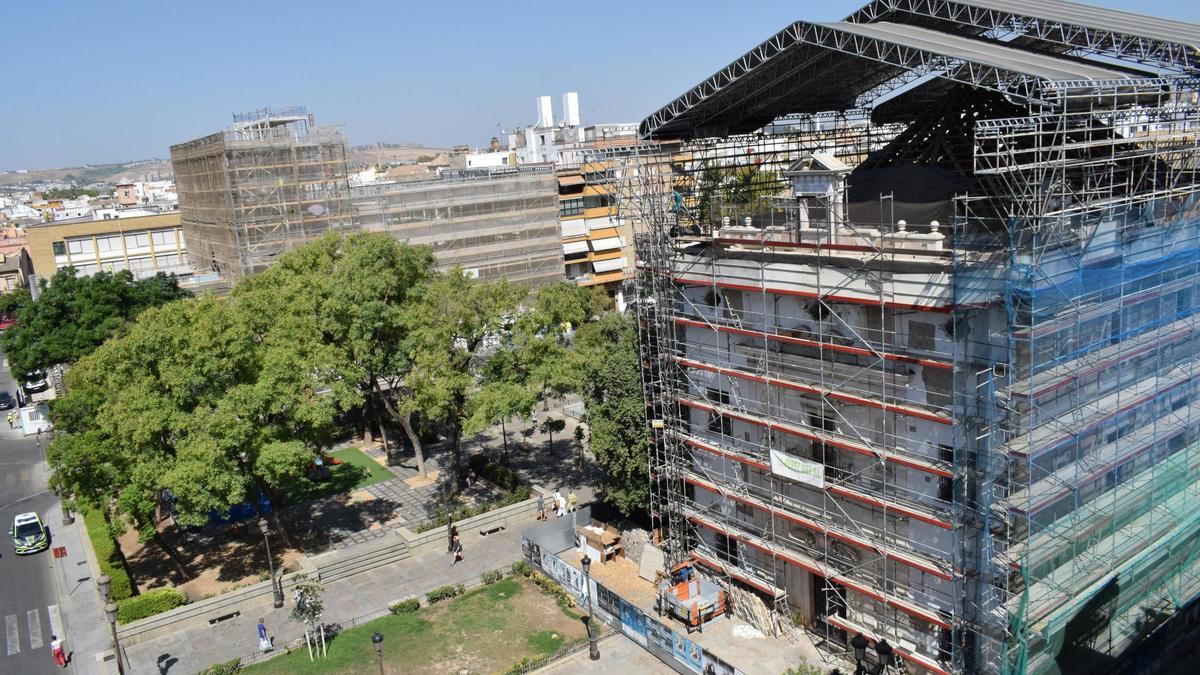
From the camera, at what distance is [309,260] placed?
41.2 meters

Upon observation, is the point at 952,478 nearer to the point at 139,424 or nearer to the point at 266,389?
the point at 266,389

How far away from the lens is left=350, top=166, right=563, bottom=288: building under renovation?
57375 millimetres

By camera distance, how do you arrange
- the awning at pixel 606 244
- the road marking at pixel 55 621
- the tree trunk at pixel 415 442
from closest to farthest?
the road marking at pixel 55 621 < the tree trunk at pixel 415 442 < the awning at pixel 606 244

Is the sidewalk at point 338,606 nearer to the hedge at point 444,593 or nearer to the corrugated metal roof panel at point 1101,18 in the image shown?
the hedge at point 444,593

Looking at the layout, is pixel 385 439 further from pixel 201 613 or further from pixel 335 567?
pixel 201 613

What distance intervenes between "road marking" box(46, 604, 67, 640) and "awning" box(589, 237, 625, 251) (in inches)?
1805

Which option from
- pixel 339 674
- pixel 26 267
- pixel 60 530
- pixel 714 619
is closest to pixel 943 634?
pixel 714 619

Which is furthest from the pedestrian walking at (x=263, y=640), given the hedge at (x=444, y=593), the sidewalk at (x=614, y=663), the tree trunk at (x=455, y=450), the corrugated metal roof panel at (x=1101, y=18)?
the corrugated metal roof panel at (x=1101, y=18)

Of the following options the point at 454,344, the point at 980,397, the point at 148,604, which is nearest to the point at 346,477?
the point at 454,344

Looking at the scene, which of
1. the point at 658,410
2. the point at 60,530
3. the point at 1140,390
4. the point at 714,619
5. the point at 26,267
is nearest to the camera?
the point at 1140,390

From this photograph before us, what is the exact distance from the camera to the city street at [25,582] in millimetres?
26625

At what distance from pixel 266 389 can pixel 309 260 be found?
13.8m

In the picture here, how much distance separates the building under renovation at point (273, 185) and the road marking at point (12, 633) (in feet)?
91.2

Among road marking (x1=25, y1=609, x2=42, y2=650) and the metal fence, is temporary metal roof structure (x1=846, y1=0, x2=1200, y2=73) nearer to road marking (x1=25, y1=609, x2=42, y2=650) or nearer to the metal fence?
the metal fence
